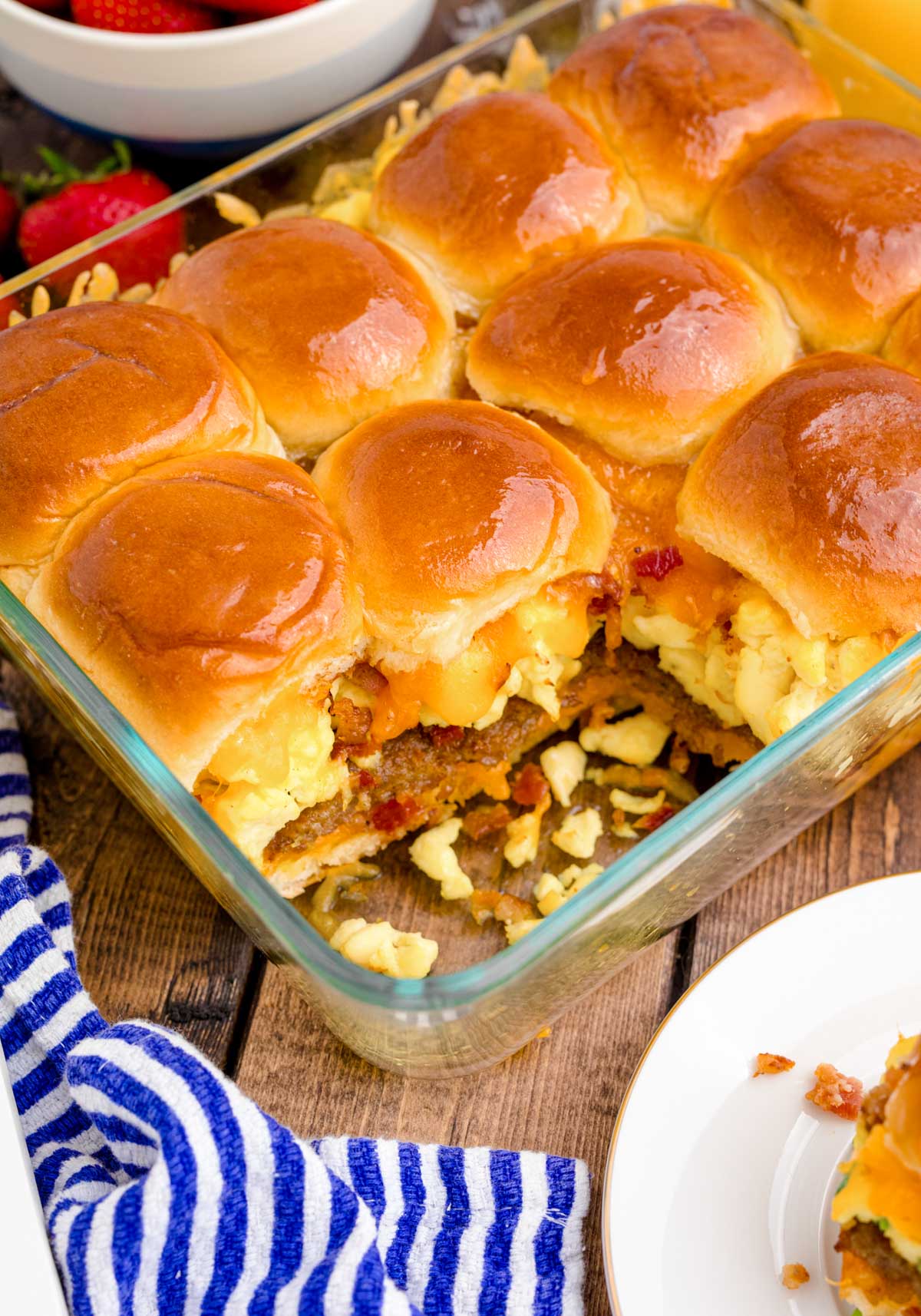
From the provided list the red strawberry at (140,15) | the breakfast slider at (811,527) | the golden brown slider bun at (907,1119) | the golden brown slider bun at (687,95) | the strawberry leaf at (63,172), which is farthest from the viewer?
A: the strawberry leaf at (63,172)

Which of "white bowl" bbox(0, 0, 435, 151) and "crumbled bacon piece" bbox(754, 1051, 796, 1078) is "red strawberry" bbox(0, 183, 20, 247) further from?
"crumbled bacon piece" bbox(754, 1051, 796, 1078)

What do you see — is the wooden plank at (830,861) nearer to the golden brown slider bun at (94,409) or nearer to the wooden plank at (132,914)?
the wooden plank at (132,914)

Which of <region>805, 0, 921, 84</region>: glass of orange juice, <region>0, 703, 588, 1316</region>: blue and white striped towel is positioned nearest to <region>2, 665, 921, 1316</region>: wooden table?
<region>0, 703, 588, 1316</region>: blue and white striped towel

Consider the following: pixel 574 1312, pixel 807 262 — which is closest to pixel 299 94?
pixel 807 262

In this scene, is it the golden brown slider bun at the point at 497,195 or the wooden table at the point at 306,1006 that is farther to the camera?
the golden brown slider bun at the point at 497,195

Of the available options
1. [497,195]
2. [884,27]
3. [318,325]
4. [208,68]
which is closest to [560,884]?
[318,325]

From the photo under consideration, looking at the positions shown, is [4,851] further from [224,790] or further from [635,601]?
[635,601]

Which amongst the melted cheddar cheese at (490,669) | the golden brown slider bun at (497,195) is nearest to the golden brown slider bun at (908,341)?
the golden brown slider bun at (497,195)
